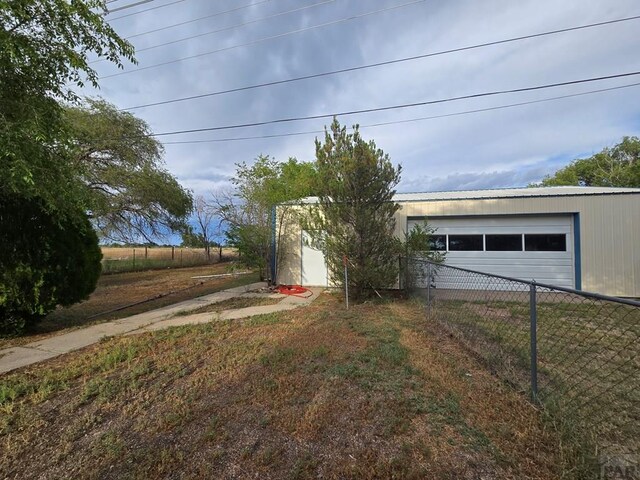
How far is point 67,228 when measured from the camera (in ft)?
19.5

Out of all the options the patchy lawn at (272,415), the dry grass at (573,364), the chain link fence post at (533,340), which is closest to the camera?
the patchy lawn at (272,415)

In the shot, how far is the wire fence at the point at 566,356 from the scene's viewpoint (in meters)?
2.59

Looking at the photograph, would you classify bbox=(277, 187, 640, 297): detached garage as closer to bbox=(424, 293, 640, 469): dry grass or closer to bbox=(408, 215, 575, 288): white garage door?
bbox=(408, 215, 575, 288): white garage door

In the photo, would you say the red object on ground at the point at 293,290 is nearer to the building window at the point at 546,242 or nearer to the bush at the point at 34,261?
the bush at the point at 34,261

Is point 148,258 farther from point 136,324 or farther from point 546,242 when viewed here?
point 546,242

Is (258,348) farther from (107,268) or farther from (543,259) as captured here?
(107,268)

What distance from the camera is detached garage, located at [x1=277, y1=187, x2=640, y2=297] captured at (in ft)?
29.3

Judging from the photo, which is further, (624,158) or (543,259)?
(624,158)

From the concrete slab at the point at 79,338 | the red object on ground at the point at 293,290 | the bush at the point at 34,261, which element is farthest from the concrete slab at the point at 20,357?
the red object on ground at the point at 293,290

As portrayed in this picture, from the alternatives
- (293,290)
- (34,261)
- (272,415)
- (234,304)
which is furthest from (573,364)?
(34,261)

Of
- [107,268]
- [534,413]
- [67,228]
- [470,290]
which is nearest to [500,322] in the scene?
[470,290]

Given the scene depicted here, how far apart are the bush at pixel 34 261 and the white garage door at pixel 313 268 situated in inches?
256

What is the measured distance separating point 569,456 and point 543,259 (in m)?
9.18

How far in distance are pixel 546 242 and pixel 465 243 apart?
2285 mm
